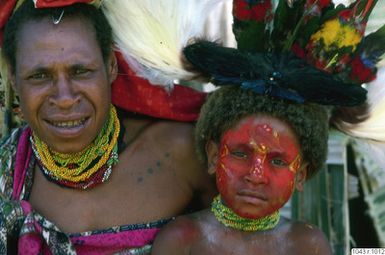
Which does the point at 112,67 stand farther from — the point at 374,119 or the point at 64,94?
the point at 374,119

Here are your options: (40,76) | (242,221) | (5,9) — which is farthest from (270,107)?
(5,9)

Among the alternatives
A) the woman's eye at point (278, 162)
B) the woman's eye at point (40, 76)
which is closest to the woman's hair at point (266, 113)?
the woman's eye at point (278, 162)

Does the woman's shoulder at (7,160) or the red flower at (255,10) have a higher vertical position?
the red flower at (255,10)

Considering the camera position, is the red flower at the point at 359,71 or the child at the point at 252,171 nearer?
the child at the point at 252,171

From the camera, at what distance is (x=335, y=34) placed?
8.66 ft

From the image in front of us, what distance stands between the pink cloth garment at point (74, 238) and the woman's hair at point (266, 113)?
1.32 ft

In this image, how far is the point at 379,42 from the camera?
8.93 feet

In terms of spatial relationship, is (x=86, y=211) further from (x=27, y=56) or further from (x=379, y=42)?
(x=379, y=42)

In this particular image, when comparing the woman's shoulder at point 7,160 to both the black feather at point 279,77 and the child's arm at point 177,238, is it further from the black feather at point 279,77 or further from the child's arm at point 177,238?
the black feather at point 279,77

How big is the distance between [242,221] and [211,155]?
0.26m

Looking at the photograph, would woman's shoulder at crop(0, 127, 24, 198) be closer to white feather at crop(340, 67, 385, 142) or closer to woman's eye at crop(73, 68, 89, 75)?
woman's eye at crop(73, 68, 89, 75)

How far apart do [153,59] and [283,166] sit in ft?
2.07

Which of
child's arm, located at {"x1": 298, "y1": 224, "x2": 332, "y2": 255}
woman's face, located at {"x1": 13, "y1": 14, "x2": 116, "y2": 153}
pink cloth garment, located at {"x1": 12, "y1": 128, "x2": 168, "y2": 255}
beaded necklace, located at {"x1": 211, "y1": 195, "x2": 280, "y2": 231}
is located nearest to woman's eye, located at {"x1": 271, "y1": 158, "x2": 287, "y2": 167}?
beaded necklace, located at {"x1": 211, "y1": 195, "x2": 280, "y2": 231}

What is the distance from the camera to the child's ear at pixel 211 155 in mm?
2756
